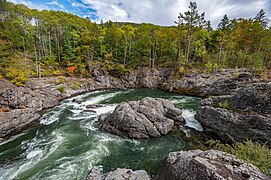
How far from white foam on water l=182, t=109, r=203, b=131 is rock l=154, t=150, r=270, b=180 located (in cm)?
1083

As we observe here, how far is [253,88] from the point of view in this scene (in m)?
14.3

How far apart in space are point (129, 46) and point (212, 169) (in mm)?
44771

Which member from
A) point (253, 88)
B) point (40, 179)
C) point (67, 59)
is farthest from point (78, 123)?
point (67, 59)

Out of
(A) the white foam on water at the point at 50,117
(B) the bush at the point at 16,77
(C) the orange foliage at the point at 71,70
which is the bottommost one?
(A) the white foam on water at the point at 50,117

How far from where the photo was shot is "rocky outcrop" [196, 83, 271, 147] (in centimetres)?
1208

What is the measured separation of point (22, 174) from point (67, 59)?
36.4 metres

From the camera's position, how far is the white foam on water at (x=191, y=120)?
16.9 metres

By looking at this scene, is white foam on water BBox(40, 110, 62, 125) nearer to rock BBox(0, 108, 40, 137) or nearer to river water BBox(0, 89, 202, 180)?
river water BBox(0, 89, 202, 180)

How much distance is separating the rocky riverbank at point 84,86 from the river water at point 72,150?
2274 mm

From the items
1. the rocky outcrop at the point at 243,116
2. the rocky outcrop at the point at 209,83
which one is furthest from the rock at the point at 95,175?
the rocky outcrop at the point at 209,83

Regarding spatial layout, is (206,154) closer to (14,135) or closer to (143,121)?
(143,121)

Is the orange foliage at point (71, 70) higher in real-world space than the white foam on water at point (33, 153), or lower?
higher

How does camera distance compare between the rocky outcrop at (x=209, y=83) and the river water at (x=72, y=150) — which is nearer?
the river water at (x=72, y=150)

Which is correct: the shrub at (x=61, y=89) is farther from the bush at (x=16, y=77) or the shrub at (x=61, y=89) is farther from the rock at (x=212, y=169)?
the rock at (x=212, y=169)
